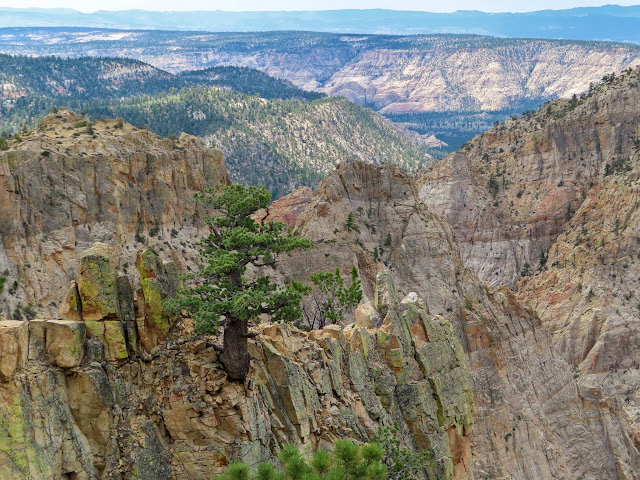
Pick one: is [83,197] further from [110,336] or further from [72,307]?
[110,336]

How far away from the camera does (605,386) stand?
87.9 metres

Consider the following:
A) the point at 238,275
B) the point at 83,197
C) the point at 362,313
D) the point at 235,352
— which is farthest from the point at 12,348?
the point at 83,197

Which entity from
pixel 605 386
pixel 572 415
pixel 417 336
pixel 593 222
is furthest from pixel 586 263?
pixel 417 336

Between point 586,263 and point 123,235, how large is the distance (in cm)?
5834

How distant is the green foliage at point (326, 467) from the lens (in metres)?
25.2

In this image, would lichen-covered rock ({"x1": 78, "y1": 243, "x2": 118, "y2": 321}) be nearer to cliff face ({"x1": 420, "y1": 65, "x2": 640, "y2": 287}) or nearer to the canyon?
the canyon

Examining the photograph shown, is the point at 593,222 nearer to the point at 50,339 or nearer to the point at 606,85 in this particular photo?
the point at 606,85

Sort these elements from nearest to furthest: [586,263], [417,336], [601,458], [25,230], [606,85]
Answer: [417,336], [25,230], [601,458], [586,263], [606,85]

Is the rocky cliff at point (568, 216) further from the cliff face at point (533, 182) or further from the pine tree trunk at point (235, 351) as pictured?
the pine tree trunk at point (235, 351)

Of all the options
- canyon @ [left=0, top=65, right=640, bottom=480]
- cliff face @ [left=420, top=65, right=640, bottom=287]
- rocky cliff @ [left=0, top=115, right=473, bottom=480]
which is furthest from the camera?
cliff face @ [left=420, top=65, right=640, bottom=287]

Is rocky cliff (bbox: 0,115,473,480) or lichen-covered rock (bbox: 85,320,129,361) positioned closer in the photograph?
rocky cliff (bbox: 0,115,473,480)

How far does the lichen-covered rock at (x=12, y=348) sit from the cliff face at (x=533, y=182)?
97851mm

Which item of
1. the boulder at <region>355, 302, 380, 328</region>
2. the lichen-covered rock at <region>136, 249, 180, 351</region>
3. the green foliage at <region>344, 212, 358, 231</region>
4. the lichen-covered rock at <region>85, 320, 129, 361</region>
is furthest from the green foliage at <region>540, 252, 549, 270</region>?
the lichen-covered rock at <region>85, 320, 129, 361</region>

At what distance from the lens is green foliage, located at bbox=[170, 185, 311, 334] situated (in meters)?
29.7
